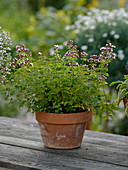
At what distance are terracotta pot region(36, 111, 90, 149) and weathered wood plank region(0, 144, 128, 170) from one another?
69 mm

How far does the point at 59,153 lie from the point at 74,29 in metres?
2.98

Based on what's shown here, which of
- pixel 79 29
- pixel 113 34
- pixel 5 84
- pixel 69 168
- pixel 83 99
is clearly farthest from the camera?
pixel 79 29

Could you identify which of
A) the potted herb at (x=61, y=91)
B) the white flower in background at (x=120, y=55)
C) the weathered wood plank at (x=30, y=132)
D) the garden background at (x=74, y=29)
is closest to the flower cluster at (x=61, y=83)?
the potted herb at (x=61, y=91)

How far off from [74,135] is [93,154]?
0.13 meters

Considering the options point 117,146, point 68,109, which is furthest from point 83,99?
point 117,146

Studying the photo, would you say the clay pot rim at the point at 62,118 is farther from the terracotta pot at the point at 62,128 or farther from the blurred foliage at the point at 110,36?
the blurred foliage at the point at 110,36

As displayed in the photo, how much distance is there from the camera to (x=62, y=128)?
5.59 ft

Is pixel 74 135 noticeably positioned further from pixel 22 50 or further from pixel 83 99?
pixel 22 50

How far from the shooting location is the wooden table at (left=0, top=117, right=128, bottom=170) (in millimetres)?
1558

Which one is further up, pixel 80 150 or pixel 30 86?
pixel 30 86

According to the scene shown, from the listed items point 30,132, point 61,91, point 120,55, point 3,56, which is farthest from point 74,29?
point 61,91

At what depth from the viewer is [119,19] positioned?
3416mm

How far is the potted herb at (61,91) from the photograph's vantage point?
1.65m

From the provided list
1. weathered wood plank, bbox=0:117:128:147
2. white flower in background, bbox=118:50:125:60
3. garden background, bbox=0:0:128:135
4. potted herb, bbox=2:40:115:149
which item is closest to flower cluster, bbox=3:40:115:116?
potted herb, bbox=2:40:115:149
